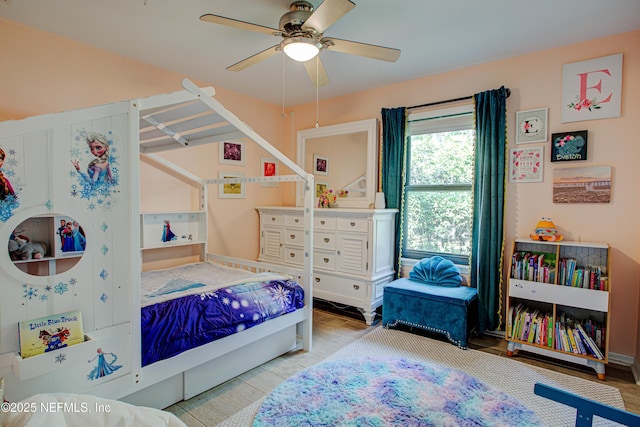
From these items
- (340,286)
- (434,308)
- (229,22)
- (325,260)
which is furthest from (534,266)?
(229,22)

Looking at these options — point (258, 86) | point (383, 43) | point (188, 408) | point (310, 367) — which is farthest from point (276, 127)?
point (188, 408)

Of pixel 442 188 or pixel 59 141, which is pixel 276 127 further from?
pixel 59 141

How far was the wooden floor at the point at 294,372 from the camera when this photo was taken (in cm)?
209

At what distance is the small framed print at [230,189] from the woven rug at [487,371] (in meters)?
2.27

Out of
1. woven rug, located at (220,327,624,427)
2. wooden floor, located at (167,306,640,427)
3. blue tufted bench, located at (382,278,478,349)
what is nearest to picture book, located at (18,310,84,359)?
wooden floor, located at (167,306,640,427)

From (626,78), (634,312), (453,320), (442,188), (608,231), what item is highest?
(626,78)

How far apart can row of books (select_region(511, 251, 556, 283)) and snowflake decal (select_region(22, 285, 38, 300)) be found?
327 centimetres

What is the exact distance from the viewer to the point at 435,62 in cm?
324

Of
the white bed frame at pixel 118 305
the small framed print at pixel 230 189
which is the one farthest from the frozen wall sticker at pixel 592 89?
the small framed print at pixel 230 189

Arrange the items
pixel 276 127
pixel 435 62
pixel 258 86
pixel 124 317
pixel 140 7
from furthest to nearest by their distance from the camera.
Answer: pixel 276 127 < pixel 258 86 < pixel 435 62 < pixel 140 7 < pixel 124 317

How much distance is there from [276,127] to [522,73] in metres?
3.00

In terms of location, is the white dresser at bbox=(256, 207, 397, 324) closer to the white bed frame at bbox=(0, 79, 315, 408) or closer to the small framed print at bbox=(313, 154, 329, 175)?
the small framed print at bbox=(313, 154, 329, 175)

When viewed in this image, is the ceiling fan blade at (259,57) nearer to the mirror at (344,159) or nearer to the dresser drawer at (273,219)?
the mirror at (344,159)

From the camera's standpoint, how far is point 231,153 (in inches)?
163
